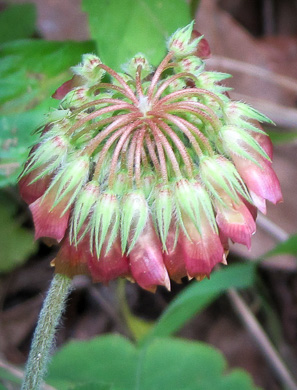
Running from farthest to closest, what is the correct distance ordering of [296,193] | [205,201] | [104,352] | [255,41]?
[255,41], [296,193], [104,352], [205,201]

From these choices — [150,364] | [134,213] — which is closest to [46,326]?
[134,213]

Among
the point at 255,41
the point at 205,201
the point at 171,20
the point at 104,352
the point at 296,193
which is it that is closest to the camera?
the point at 205,201

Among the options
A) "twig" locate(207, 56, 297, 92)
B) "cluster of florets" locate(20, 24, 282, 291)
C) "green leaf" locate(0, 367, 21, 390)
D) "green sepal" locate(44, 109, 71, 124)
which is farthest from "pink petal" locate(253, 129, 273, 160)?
"twig" locate(207, 56, 297, 92)

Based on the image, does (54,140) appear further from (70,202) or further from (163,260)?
(163,260)

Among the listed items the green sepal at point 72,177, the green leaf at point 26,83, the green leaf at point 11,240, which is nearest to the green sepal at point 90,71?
the green sepal at point 72,177

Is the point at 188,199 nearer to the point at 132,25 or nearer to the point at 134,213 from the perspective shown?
the point at 134,213

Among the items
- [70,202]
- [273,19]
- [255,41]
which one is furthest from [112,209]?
[273,19]
